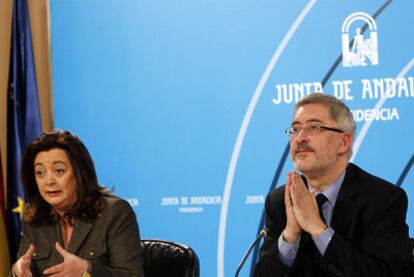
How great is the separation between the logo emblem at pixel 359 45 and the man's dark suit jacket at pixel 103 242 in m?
2.13

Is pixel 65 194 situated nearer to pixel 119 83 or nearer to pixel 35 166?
pixel 35 166

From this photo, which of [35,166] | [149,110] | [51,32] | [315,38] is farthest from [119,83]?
[35,166]

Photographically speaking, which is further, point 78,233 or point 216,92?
point 216,92

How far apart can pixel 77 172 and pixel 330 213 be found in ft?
3.71

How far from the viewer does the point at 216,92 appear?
16.7 ft

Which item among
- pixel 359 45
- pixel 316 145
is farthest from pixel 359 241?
pixel 359 45

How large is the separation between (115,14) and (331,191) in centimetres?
298

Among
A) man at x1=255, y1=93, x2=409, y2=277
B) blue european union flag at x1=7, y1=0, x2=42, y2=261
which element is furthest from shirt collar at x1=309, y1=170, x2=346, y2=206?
blue european union flag at x1=7, y1=0, x2=42, y2=261

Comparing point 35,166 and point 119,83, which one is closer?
point 35,166

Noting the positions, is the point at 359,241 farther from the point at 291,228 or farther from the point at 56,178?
the point at 56,178

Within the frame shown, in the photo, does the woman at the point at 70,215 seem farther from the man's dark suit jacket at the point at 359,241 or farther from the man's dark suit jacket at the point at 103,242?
the man's dark suit jacket at the point at 359,241

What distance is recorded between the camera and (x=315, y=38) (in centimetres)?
487

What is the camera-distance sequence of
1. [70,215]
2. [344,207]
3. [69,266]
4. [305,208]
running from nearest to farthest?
[305,208]
[344,207]
[69,266]
[70,215]

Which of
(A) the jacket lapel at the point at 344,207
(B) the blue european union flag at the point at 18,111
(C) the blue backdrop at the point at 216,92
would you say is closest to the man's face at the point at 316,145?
(A) the jacket lapel at the point at 344,207
